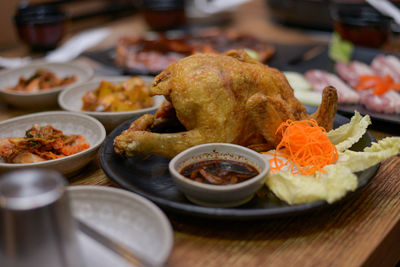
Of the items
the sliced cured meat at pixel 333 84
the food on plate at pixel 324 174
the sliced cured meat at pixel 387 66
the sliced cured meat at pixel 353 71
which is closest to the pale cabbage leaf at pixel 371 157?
the food on plate at pixel 324 174

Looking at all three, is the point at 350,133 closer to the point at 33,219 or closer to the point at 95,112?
the point at 95,112

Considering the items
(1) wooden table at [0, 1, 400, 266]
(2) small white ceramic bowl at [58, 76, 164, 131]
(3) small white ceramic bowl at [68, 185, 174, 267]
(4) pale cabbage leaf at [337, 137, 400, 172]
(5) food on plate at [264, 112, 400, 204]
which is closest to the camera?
(3) small white ceramic bowl at [68, 185, 174, 267]

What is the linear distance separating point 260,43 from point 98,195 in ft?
9.02

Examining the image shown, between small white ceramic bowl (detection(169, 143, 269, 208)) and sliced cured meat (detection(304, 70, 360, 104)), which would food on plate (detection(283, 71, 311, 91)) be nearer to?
sliced cured meat (detection(304, 70, 360, 104))

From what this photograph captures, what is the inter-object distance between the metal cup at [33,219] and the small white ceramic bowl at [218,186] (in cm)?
48

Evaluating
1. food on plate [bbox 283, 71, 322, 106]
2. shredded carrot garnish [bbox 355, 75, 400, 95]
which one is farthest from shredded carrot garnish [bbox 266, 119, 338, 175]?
shredded carrot garnish [bbox 355, 75, 400, 95]

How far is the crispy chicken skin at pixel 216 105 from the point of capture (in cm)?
173

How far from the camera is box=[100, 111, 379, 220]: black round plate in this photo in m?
1.38

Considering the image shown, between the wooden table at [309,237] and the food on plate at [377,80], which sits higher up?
the food on plate at [377,80]

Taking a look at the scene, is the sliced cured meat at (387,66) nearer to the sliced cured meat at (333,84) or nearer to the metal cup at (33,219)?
the sliced cured meat at (333,84)

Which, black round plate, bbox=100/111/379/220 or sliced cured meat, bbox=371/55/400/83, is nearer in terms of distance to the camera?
black round plate, bbox=100/111/379/220

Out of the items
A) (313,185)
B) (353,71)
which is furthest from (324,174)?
(353,71)

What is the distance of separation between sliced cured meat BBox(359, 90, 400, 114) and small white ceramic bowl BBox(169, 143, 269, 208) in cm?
127

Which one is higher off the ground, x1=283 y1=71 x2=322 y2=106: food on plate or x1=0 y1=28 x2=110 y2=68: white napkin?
x1=0 y1=28 x2=110 y2=68: white napkin
